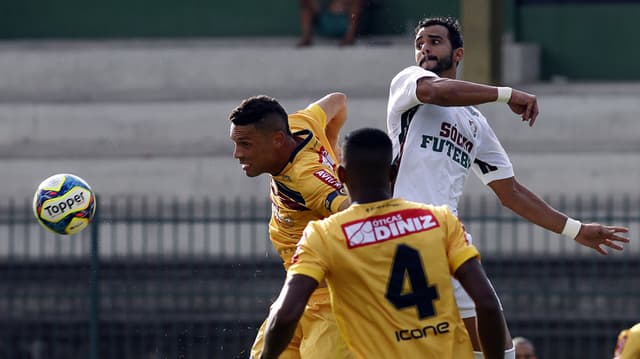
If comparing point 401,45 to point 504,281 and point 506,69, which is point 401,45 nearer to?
point 506,69

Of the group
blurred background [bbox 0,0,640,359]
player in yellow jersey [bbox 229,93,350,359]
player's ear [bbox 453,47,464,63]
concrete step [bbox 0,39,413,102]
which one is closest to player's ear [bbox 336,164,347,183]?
player in yellow jersey [bbox 229,93,350,359]

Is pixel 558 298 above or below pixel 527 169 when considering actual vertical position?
below

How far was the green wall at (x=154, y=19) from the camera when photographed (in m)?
18.1

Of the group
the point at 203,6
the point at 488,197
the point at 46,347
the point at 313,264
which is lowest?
the point at 46,347

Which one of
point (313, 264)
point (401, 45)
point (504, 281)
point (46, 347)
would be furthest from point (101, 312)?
point (313, 264)

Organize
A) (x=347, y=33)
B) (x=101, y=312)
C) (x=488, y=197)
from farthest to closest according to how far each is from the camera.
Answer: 1. (x=347, y=33)
2. (x=488, y=197)
3. (x=101, y=312)

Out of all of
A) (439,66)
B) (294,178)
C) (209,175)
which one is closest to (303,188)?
(294,178)

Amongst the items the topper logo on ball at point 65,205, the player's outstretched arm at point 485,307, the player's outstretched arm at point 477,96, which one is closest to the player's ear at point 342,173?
the player's outstretched arm at point 485,307

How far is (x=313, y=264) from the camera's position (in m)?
4.63

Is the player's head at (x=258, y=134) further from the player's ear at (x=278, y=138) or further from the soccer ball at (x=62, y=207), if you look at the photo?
the soccer ball at (x=62, y=207)

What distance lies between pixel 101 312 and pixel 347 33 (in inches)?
256

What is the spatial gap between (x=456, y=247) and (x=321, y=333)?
1492 mm

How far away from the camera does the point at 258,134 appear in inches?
229

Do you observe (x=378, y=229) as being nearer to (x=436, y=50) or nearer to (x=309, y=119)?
(x=436, y=50)
